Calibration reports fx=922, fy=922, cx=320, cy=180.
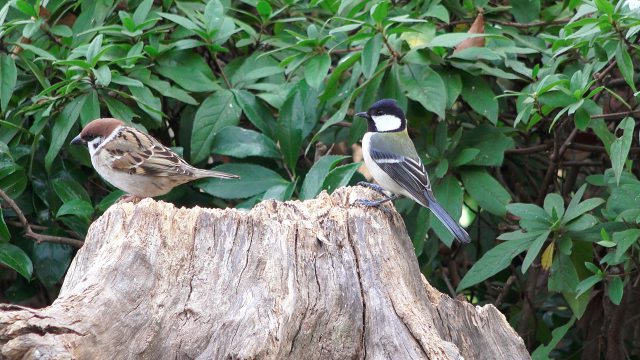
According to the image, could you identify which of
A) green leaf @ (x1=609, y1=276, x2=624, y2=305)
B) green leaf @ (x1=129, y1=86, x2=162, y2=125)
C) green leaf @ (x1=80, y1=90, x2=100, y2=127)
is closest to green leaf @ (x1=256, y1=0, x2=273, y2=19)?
green leaf @ (x1=129, y1=86, x2=162, y2=125)

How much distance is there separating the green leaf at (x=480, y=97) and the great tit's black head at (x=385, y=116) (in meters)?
0.40

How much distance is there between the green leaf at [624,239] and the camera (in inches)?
186

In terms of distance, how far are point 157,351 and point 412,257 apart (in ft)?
4.24

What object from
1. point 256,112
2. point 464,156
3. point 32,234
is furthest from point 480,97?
point 32,234

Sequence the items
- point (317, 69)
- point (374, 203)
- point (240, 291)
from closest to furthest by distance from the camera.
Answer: point (240, 291), point (374, 203), point (317, 69)

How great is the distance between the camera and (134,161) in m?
5.64

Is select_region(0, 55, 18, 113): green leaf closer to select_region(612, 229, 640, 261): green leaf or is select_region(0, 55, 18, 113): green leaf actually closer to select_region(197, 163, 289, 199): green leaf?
select_region(197, 163, 289, 199): green leaf

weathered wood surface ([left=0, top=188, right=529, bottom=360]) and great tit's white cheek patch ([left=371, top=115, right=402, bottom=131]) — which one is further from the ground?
weathered wood surface ([left=0, top=188, right=529, bottom=360])

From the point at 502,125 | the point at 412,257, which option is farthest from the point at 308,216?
the point at 502,125

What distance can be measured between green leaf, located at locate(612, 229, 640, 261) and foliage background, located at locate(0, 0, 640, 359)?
16 millimetres

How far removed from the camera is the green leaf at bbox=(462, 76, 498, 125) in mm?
5312

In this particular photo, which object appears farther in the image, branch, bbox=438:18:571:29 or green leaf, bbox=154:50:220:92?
branch, bbox=438:18:571:29

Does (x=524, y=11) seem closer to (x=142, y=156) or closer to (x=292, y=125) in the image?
(x=292, y=125)

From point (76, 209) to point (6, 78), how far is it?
0.87 meters
